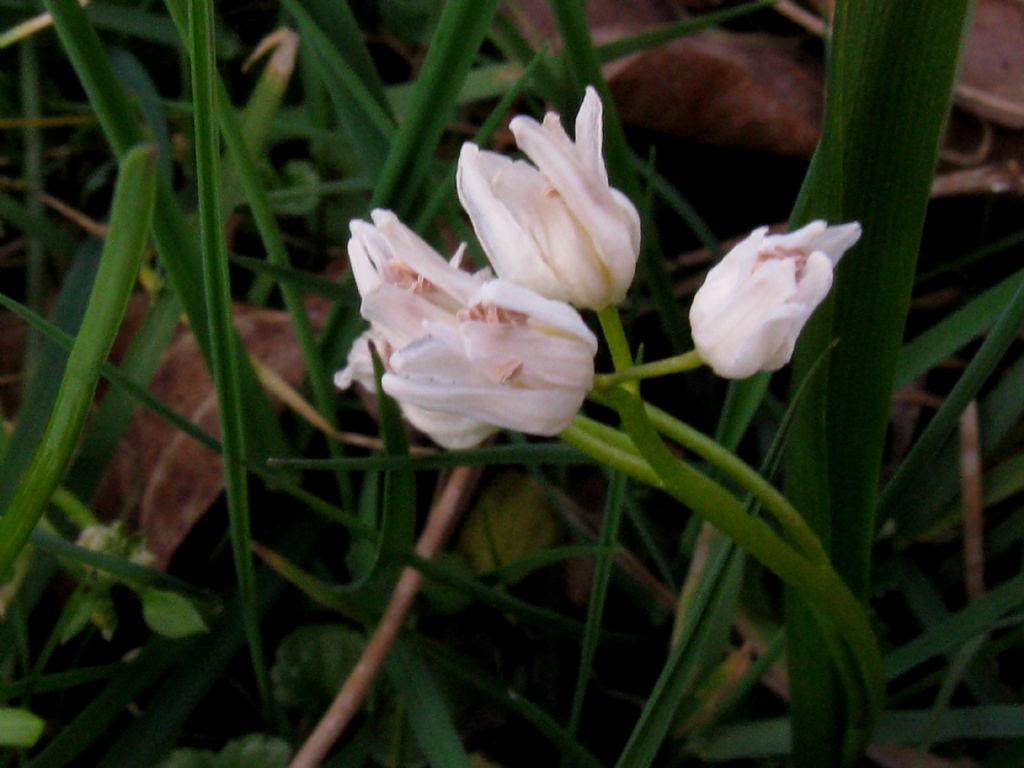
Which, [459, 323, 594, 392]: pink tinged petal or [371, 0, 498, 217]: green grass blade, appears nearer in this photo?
[459, 323, 594, 392]: pink tinged petal

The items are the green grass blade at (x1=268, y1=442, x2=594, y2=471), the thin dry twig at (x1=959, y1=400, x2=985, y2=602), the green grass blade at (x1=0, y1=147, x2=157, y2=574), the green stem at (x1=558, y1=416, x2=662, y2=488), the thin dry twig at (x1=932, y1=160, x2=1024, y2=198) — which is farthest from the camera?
the thin dry twig at (x1=932, y1=160, x2=1024, y2=198)

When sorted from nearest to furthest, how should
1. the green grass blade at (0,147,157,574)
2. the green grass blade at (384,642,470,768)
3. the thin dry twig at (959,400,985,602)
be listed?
the green grass blade at (0,147,157,574), the green grass blade at (384,642,470,768), the thin dry twig at (959,400,985,602)

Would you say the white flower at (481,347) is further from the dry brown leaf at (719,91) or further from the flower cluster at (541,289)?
the dry brown leaf at (719,91)

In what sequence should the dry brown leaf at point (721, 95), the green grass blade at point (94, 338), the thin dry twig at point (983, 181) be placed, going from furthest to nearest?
1. the dry brown leaf at point (721, 95)
2. the thin dry twig at point (983, 181)
3. the green grass blade at point (94, 338)


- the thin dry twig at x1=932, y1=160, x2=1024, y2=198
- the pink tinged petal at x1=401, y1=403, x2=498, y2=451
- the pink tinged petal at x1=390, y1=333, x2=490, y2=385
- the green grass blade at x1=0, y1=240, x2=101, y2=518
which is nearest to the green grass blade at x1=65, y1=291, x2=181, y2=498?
the green grass blade at x1=0, y1=240, x2=101, y2=518

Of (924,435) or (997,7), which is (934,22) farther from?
(997,7)

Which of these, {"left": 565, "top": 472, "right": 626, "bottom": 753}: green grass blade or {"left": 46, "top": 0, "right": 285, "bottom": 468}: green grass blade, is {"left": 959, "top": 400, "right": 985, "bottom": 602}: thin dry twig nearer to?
{"left": 565, "top": 472, "right": 626, "bottom": 753}: green grass blade

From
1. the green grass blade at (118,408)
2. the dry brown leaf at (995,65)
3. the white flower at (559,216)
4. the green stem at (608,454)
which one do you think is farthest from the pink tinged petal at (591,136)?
the dry brown leaf at (995,65)
